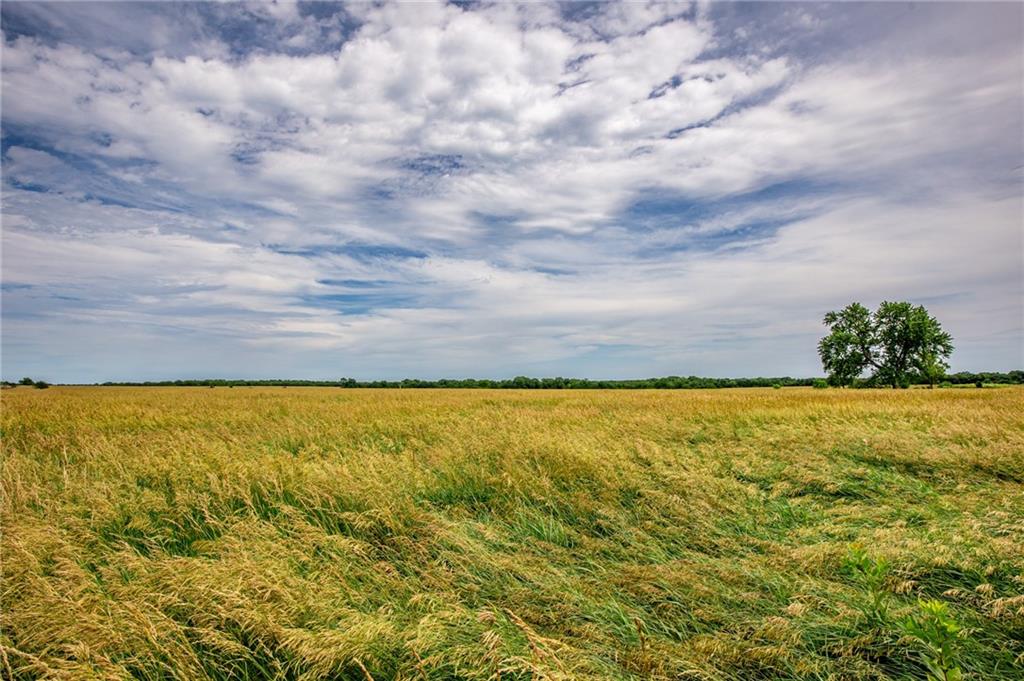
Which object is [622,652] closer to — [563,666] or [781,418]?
[563,666]

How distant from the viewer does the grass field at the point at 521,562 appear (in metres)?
3.23

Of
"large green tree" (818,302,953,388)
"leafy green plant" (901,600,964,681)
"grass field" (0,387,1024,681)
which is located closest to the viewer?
"leafy green plant" (901,600,964,681)

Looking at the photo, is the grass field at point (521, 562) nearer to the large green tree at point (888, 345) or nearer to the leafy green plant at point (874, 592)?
the leafy green plant at point (874, 592)

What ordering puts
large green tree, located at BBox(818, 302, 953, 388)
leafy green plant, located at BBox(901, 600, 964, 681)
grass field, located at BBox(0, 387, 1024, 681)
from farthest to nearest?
large green tree, located at BBox(818, 302, 953, 388)
grass field, located at BBox(0, 387, 1024, 681)
leafy green plant, located at BBox(901, 600, 964, 681)

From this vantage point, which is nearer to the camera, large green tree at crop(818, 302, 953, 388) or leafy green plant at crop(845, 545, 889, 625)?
leafy green plant at crop(845, 545, 889, 625)

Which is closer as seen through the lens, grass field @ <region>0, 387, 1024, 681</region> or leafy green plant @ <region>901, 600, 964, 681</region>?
leafy green plant @ <region>901, 600, 964, 681</region>

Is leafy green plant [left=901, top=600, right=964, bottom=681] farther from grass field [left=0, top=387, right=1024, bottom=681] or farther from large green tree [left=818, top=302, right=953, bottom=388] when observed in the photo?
large green tree [left=818, top=302, right=953, bottom=388]

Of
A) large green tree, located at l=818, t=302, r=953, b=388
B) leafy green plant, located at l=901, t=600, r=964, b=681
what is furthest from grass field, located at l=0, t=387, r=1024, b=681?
large green tree, located at l=818, t=302, r=953, b=388

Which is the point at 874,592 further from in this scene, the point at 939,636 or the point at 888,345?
the point at 888,345

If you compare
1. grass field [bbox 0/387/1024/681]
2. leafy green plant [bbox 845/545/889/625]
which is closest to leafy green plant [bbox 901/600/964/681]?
grass field [bbox 0/387/1024/681]

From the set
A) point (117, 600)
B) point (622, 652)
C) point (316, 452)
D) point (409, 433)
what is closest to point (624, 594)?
point (622, 652)

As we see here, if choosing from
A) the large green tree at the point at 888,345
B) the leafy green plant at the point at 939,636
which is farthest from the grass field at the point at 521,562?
the large green tree at the point at 888,345

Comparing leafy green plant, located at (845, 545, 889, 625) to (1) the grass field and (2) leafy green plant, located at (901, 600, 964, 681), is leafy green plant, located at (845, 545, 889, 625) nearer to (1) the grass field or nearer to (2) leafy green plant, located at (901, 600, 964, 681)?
(1) the grass field

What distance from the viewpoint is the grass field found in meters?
3.23
